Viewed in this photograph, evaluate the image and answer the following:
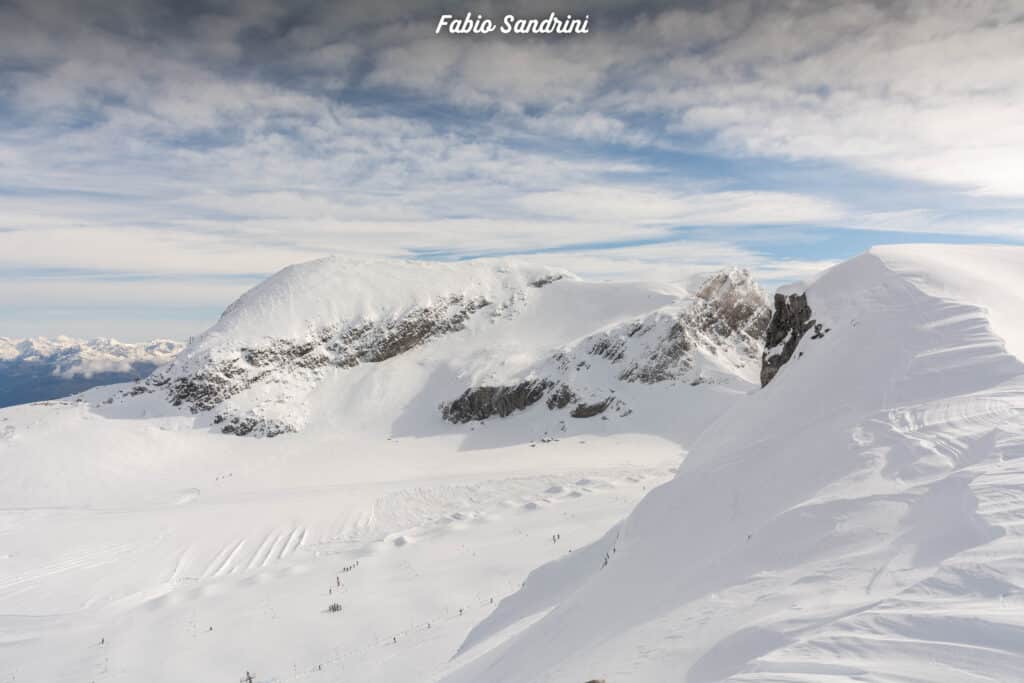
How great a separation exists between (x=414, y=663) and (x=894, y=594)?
7.68 meters

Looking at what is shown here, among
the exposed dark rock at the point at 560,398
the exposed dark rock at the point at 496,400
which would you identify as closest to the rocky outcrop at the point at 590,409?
the exposed dark rock at the point at 560,398

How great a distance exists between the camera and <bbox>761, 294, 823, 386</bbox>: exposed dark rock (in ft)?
49.3

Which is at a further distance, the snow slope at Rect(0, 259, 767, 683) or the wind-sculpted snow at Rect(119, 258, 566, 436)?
the wind-sculpted snow at Rect(119, 258, 566, 436)

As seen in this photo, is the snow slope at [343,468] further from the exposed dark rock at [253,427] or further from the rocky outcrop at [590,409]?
the rocky outcrop at [590,409]

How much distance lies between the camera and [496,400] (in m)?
40.9

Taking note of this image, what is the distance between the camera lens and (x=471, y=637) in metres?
9.23

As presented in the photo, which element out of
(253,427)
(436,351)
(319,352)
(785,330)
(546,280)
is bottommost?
(253,427)

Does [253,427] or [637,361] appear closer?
[253,427]

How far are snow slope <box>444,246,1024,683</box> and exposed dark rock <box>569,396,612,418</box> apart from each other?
90.5 ft

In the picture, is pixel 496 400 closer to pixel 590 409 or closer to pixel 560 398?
pixel 560 398

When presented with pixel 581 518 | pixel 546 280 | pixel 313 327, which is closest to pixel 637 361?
pixel 546 280

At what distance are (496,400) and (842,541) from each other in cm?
3651

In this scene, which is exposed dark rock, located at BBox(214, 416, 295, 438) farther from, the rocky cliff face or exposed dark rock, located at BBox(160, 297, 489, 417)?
the rocky cliff face

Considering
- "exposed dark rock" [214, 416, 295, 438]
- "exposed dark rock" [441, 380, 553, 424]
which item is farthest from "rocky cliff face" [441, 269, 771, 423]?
"exposed dark rock" [214, 416, 295, 438]
